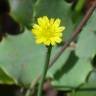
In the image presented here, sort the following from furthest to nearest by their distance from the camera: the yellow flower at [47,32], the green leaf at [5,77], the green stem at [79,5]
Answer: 1. the green stem at [79,5]
2. the green leaf at [5,77]
3. the yellow flower at [47,32]

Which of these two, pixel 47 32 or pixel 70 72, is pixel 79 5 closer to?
pixel 70 72

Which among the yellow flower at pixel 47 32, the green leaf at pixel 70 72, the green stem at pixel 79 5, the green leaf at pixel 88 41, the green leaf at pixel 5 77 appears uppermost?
the green stem at pixel 79 5

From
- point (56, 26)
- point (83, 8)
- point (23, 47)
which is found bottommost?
point (56, 26)

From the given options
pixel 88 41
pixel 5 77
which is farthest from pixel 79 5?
pixel 5 77

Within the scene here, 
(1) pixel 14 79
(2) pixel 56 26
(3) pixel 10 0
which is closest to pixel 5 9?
(3) pixel 10 0

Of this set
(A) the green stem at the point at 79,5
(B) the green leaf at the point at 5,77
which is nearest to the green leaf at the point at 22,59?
(B) the green leaf at the point at 5,77

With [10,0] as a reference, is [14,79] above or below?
below

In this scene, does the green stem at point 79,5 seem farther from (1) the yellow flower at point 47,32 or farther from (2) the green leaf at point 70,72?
(1) the yellow flower at point 47,32

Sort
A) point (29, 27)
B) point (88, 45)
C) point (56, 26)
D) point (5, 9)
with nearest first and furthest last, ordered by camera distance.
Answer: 1. point (56, 26)
2. point (88, 45)
3. point (29, 27)
4. point (5, 9)

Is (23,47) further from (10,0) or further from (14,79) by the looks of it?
(10,0)
